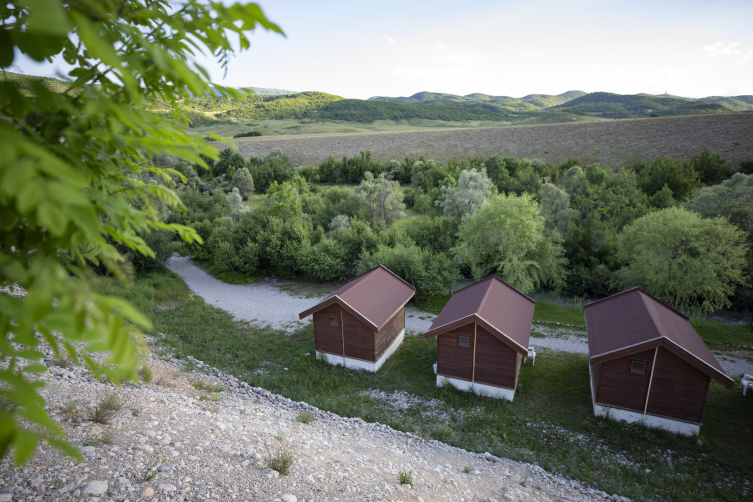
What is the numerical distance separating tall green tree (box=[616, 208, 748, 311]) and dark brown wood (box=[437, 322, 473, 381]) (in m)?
14.0

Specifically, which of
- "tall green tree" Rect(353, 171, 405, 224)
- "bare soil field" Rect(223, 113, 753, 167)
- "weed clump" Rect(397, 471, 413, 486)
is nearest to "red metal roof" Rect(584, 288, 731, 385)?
"weed clump" Rect(397, 471, 413, 486)

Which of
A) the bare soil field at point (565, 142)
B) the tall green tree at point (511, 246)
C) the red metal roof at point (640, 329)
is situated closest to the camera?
the red metal roof at point (640, 329)

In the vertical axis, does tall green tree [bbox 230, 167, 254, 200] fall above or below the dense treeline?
below

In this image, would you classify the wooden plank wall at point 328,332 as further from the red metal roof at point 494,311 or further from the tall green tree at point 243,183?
the tall green tree at point 243,183

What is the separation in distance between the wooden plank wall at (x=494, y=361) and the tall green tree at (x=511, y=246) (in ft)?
32.7

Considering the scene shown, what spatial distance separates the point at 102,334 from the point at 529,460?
1103 cm

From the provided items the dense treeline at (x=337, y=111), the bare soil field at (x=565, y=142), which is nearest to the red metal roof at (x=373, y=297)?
the bare soil field at (x=565, y=142)

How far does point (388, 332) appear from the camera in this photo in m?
16.4

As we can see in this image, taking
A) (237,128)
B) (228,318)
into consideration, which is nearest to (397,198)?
(228,318)

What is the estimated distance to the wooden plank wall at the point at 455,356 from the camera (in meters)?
13.7

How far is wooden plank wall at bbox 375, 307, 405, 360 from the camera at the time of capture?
50.3ft

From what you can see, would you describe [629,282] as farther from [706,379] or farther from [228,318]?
[228,318]

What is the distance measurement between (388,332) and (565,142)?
6127 cm

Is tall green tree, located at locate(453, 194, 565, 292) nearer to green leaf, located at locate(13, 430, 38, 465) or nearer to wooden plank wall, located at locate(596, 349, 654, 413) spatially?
wooden plank wall, located at locate(596, 349, 654, 413)
